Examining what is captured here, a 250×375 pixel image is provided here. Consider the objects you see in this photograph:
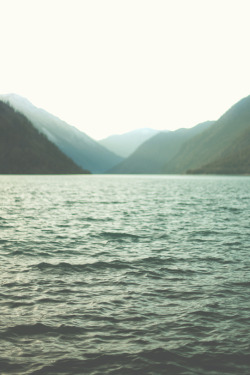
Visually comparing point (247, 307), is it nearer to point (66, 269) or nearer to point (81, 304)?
point (81, 304)

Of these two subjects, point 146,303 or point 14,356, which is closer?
point 14,356

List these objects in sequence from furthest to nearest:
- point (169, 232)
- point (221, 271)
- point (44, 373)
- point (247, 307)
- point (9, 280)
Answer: point (169, 232), point (221, 271), point (9, 280), point (247, 307), point (44, 373)

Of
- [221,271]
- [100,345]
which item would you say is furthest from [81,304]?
[221,271]

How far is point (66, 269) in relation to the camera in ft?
60.5

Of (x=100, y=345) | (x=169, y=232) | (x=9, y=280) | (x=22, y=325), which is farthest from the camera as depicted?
(x=169, y=232)

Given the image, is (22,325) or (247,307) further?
(247,307)

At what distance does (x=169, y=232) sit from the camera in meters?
30.8

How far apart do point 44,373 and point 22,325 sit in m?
2.98

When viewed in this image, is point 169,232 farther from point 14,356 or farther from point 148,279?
point 14,356

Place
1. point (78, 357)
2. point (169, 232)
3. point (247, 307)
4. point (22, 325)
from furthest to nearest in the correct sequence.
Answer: point (169, 232)
point (247, 307)
point (22, 325)
point (78, 357)

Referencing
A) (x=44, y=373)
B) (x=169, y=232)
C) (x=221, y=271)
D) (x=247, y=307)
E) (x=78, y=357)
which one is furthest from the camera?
(x=169, y=232)

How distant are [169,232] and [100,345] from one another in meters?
21.0

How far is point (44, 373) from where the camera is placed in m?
8.80

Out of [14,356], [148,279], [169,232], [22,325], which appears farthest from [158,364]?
[169,232]
